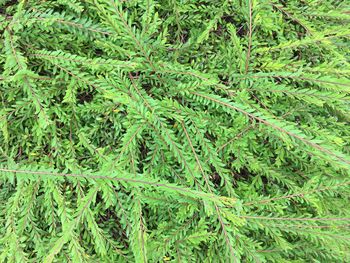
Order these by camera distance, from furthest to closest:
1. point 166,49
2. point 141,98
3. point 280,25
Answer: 1. point 280,25
2. point 166,49
3. point 141,98

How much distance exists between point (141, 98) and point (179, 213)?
48cm

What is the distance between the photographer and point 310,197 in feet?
3.84

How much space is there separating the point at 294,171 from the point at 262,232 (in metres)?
0.33

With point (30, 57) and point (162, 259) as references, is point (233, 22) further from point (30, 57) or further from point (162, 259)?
point (162, 259)

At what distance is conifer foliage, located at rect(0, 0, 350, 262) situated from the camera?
1.09 metres

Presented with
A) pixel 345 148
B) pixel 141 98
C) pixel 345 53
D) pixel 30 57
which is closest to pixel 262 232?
pixel 345 148

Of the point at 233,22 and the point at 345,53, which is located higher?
the point at 233,22

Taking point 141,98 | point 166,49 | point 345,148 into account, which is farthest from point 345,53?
point 141,98

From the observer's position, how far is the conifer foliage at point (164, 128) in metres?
1.09

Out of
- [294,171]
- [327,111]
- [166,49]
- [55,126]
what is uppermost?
[166,49]

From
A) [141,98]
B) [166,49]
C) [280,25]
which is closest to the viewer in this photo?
[141,98]

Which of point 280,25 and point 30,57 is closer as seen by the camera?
point 30,57

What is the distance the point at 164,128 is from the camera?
1.10 m

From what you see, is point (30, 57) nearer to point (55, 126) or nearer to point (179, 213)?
point (55, 126)
